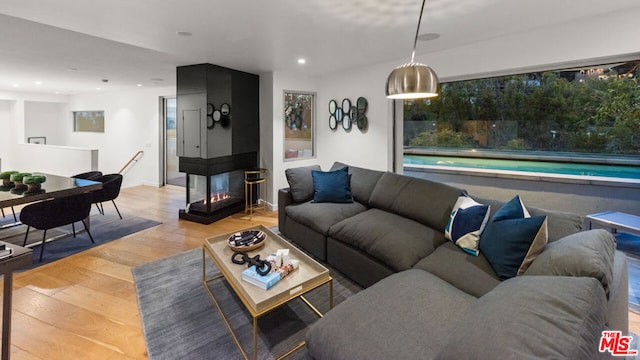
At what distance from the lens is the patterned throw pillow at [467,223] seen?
2328mm

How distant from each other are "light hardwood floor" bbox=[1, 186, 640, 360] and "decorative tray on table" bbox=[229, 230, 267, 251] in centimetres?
90

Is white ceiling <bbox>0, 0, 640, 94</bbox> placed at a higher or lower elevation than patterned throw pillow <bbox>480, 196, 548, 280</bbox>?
higher

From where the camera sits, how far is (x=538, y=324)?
1082 mm

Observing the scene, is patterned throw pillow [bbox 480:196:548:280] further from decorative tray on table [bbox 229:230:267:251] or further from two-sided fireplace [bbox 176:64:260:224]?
two-sided fireplace [bbox 176:64:260:224]

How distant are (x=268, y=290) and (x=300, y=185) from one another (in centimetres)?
206

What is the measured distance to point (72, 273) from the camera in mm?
3107

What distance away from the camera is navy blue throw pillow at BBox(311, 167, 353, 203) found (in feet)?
12.4

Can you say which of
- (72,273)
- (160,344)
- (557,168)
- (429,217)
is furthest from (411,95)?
(72,273)

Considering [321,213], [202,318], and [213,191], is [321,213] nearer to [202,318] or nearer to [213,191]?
Answer: [202,318]

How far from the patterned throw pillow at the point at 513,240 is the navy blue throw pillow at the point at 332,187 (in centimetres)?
182

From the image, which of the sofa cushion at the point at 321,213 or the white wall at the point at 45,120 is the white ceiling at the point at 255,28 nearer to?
the sofa cushion at the point at 321,213

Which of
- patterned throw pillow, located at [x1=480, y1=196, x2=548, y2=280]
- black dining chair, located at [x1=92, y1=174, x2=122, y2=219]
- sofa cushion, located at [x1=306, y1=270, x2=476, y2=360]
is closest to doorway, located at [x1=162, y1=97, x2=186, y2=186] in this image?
black dining chair, located at [x1=92, y1=174, x2=122, y2=219]

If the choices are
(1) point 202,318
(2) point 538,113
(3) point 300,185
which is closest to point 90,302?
(1) point 202,318

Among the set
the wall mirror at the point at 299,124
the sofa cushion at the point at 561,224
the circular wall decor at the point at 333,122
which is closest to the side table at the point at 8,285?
the sofa cushion at the point at 561,224
